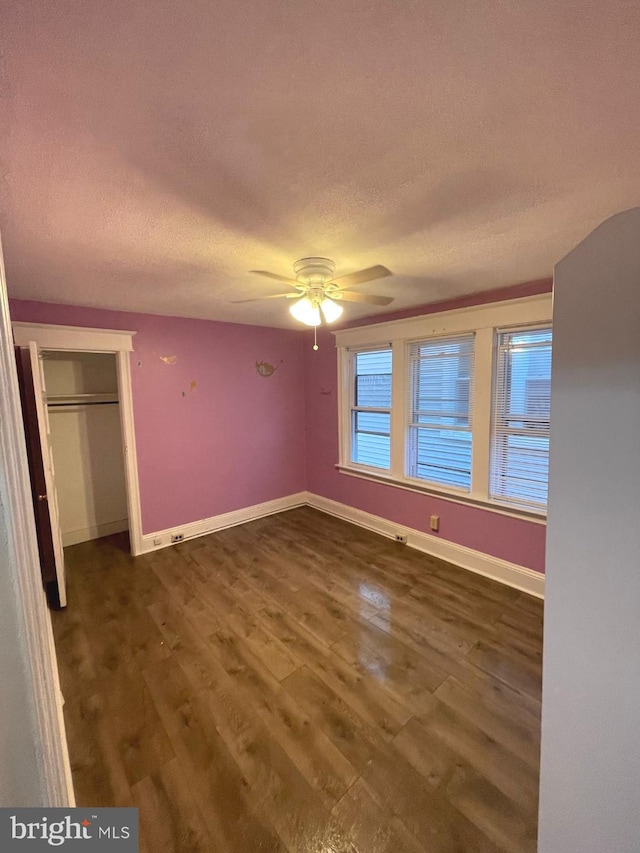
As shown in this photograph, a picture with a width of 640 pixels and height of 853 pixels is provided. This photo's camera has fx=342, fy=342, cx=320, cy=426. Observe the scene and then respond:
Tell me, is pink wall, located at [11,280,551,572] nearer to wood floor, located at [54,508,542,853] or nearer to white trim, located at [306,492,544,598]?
white trim, located at [306,492,544,598]

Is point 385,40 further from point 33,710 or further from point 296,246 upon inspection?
point 33,710

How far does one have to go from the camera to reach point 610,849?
0.72m

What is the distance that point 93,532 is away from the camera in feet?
12.5

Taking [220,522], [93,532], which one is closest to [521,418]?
[220,522]

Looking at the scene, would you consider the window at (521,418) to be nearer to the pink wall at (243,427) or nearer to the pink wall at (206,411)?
the pink wall at (243,427)

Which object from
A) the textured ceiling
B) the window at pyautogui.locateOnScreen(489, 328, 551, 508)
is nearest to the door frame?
the textured ceiling

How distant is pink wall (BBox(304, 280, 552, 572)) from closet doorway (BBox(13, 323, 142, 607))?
2.15 m

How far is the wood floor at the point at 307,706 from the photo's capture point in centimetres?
131

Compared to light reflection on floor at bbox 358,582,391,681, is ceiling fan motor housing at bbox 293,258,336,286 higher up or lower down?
higher up

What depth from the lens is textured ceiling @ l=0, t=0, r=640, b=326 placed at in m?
0.71

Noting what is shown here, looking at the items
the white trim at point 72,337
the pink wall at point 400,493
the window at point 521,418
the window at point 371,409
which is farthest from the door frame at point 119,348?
the window at point 521,418

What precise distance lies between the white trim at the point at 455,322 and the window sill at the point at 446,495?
1.45 m

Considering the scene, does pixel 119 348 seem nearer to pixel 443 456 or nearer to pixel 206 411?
pixel 206 411

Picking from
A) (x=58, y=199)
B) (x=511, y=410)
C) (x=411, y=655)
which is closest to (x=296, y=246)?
(x=58, y=199)
